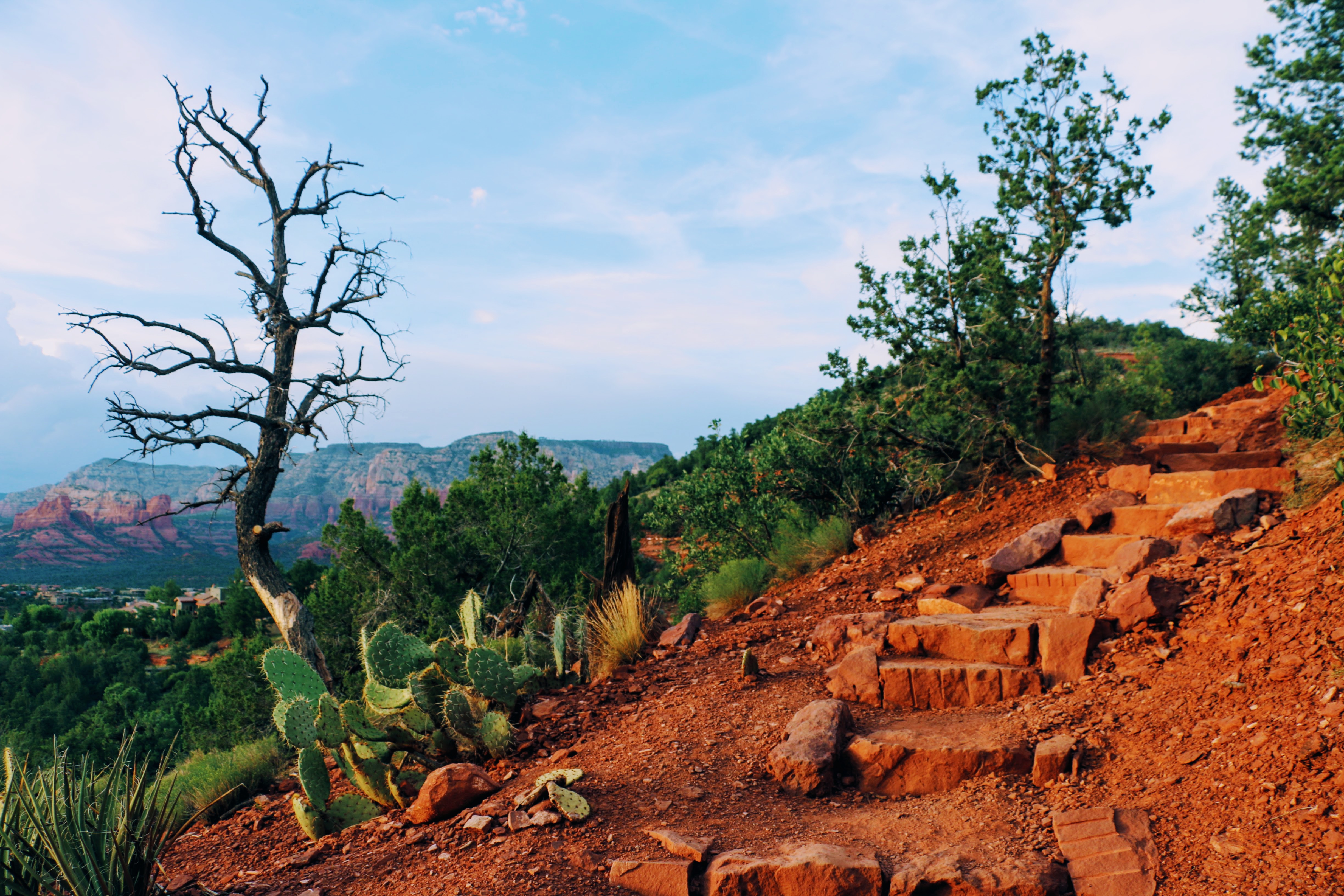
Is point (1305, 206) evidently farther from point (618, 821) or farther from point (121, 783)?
point (121, 783)

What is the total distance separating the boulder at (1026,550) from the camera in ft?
22.7

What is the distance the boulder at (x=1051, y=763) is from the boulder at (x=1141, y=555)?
2.27 m

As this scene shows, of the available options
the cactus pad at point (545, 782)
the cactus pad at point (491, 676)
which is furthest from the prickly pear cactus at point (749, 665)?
the cactus pad at point (545, 782)

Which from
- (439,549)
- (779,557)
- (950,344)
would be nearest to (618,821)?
(779,557)

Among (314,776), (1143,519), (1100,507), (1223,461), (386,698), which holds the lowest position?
(314,776)

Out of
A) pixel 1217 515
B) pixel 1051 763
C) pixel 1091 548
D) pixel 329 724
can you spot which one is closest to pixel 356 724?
pixel 329 724

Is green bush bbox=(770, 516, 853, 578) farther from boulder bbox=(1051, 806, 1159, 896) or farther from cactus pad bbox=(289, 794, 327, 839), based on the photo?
cactus pad bbox=(289, 794, 327, 839)

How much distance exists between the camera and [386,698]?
17.1ft

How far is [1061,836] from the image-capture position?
137 inches

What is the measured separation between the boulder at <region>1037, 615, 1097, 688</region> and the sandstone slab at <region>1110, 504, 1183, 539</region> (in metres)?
2.03

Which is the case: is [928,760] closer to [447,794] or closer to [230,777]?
[447,794]

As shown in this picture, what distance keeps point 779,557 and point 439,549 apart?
699 centimetres

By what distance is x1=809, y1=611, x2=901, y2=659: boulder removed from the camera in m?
6.10

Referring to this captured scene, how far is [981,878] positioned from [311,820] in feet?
12.4
